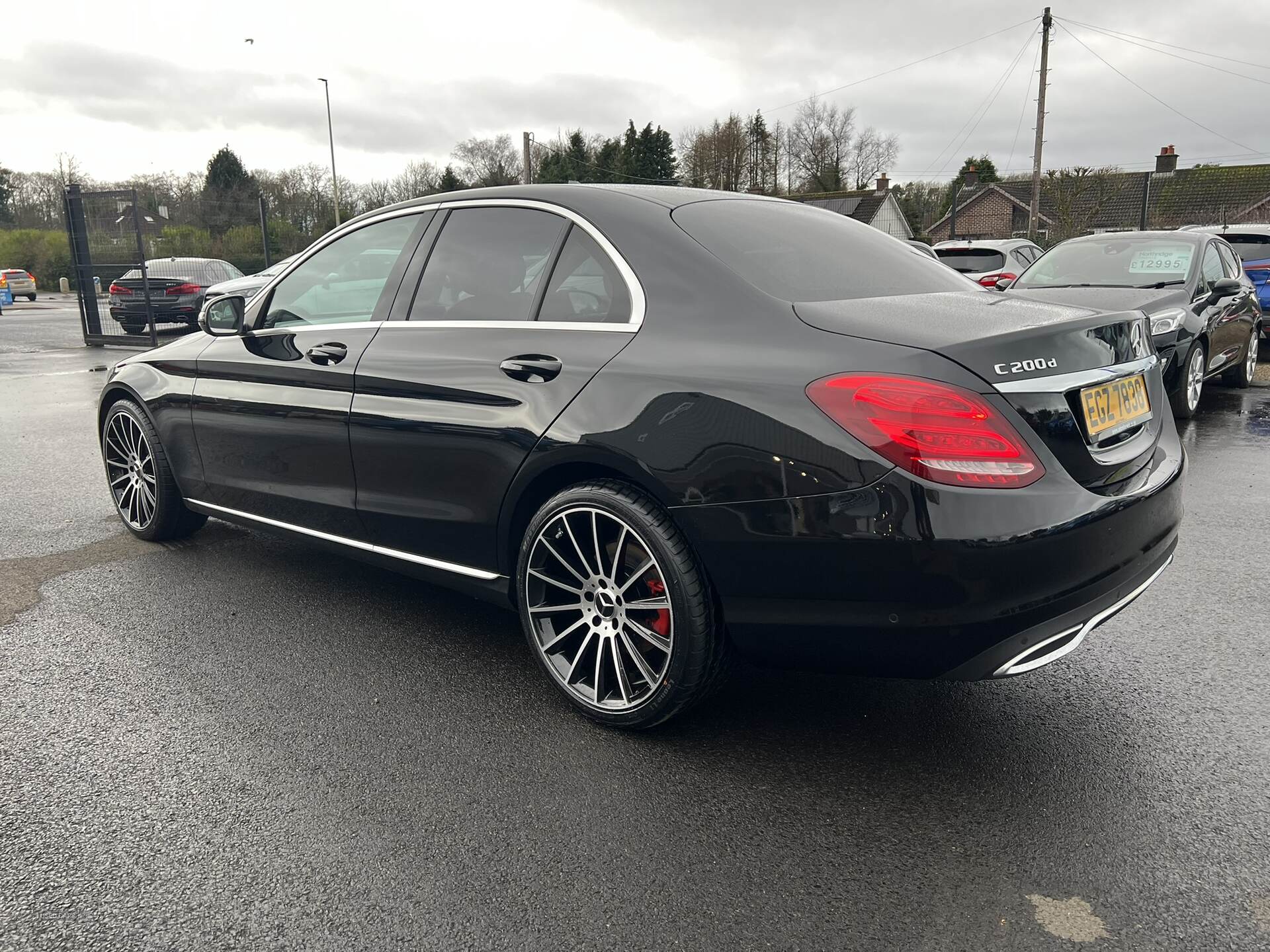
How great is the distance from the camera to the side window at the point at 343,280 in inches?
147

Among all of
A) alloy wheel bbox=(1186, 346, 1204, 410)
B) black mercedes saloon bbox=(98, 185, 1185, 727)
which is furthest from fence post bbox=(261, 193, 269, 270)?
black mercedes saloon bbox=(98, 185, 1185, 727)

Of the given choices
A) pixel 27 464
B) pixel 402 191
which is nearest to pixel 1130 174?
pixel 402 191

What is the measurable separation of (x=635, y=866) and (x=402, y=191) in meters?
76.0

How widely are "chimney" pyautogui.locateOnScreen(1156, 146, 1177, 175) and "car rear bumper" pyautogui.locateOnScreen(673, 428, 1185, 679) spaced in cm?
5439

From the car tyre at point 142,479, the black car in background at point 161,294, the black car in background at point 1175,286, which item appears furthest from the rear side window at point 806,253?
the black car in background at point 161,294

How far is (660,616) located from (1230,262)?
882 cm

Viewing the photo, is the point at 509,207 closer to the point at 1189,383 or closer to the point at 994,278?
the point at 1189,383

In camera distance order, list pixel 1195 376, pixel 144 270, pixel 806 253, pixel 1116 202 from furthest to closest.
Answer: pixel 1116 202
pixel 144 270
pixel 1195 376
pixel 806 253

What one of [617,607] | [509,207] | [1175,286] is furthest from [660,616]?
[1175,286]

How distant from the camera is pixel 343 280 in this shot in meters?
3.89

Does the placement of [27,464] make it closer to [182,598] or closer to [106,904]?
[182,598]

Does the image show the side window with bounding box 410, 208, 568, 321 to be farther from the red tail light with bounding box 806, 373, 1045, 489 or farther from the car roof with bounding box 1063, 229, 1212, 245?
the car roof with bounding box 1063, 229, 1212, 245

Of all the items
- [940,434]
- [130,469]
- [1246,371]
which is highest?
[940,434]

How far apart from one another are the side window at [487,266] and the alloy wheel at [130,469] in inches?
82.7
